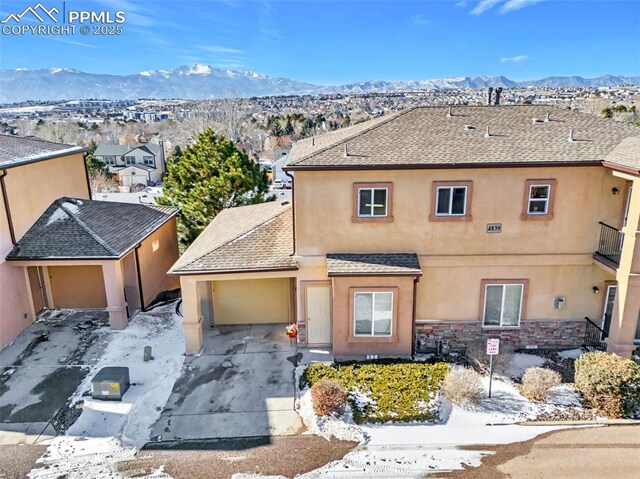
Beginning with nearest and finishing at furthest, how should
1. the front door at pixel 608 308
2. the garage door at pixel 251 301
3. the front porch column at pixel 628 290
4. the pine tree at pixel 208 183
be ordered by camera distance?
the front porch column at pixel 628 290
the front door at pixel 608 308
the garage door at pixel 251 301
the pine tree at pixel 208 183

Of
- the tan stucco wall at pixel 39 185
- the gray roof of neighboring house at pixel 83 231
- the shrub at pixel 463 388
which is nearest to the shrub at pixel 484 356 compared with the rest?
the shrub at pixel 463 388

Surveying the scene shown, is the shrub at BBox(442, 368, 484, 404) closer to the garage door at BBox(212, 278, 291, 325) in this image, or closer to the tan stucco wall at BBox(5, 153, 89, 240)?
the garage door at BBox(212, 278, 291, 325)

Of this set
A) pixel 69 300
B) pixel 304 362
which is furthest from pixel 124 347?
pixel 304 362

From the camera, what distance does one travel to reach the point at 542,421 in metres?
11.6

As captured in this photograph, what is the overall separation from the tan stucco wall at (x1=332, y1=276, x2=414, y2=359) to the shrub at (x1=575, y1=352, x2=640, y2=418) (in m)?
5.14

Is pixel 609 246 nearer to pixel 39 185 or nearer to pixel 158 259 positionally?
pixel 158 259

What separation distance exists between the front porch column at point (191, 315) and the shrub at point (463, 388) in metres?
8.13

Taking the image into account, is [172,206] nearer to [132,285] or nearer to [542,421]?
[132,285]

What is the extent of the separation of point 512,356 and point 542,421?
3.24 m

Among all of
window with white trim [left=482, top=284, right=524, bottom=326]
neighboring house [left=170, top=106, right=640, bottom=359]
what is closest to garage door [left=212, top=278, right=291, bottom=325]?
neighboring house [left=170, top=106, right=640, bottom=359]

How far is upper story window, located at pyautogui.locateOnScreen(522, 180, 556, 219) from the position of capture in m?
14.0

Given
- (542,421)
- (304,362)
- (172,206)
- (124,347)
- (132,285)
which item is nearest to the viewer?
(542,421)

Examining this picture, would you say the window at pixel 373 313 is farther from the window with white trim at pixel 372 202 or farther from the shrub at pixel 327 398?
the shrub at pixel 327 398

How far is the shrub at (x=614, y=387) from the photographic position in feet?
38.2
